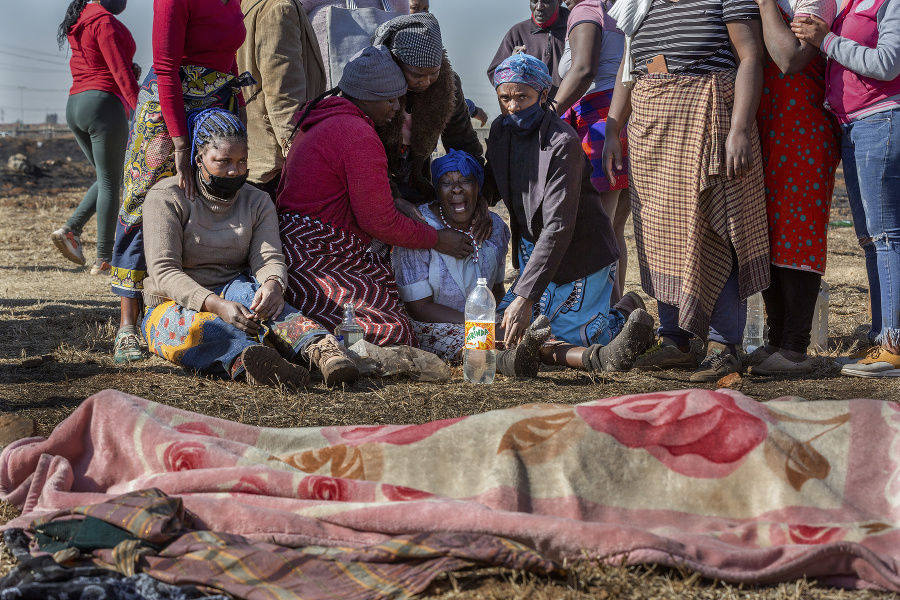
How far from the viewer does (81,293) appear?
707 centimetres

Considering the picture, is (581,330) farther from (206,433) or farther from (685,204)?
(206,433)

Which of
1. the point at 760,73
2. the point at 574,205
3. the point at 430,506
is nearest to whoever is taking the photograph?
the point at 430,506

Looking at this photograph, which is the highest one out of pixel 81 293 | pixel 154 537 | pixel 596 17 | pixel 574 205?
pixel 596 17

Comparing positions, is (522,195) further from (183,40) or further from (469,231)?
(183,40)

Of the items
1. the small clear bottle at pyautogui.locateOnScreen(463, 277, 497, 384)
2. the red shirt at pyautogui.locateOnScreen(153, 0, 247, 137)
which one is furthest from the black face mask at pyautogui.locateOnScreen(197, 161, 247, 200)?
the small clear bottle at pyautogui.locateOnScreen(463, 277, 497, 384)

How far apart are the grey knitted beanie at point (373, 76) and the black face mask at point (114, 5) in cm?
220

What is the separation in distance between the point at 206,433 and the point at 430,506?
87 cm

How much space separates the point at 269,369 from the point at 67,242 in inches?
173

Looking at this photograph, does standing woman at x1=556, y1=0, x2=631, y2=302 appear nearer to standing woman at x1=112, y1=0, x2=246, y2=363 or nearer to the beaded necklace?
the beaded necklace

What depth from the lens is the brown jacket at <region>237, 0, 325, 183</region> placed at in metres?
5.04

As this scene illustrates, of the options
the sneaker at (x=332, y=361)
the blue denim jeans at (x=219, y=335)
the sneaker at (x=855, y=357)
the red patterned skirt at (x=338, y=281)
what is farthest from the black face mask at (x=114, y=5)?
the sneaker at (x=855, y=357)

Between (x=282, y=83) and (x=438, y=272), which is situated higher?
(x=282, y=83)

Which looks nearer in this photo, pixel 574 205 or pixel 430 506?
pixel 430 506

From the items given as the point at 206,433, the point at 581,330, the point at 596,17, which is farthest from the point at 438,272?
the point at 206,433
